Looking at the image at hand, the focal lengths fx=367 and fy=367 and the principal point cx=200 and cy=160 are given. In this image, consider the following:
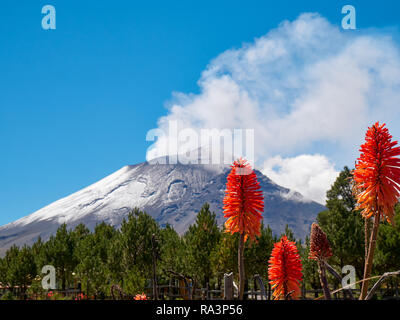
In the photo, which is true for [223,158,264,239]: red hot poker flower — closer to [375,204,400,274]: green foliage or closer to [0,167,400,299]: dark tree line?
[0,167,400,299]: dark tree line

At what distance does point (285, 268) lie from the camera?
5.38m

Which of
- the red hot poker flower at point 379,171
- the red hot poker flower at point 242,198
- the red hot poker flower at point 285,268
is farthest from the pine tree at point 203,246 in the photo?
A: the red hot poker flower at point 379,171

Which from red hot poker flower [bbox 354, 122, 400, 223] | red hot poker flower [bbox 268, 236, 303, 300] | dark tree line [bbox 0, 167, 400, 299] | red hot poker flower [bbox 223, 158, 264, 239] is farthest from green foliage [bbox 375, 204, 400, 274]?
red hot poker flower [bbox 354, 122, 400, 223]

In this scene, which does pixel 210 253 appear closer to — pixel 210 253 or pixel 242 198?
pixel 210 253

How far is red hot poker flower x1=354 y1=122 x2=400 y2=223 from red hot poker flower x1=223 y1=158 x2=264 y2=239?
65.8 inches

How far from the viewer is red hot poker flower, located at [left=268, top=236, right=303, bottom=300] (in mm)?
5285

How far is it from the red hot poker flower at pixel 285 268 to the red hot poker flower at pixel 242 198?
28.3 inches

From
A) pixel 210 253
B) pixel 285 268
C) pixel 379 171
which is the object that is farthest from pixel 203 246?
pixel 379 171

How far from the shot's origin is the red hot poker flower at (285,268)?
5.29 m

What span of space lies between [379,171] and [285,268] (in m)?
1.94
